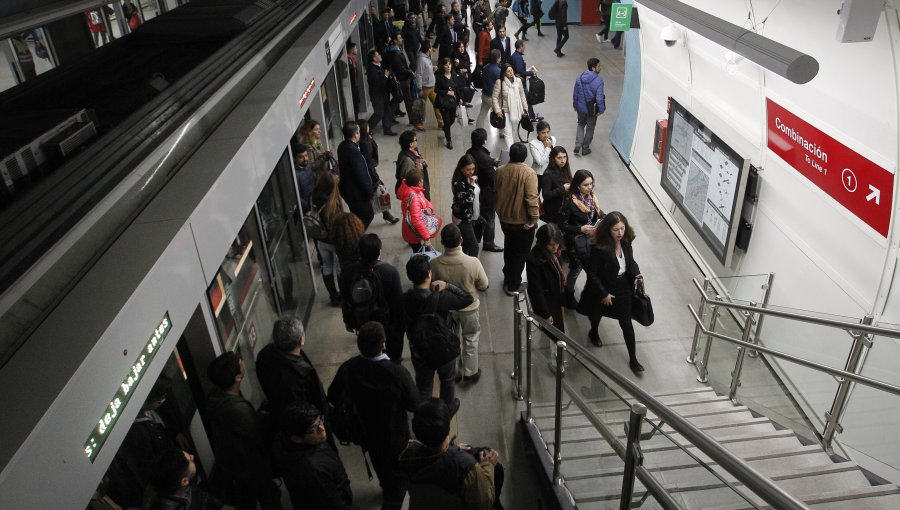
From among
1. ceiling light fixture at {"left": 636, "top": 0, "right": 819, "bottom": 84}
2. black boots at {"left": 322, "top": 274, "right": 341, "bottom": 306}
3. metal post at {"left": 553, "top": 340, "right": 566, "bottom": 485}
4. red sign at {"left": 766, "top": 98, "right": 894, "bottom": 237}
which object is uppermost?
ceiling light fixture at {"left": 636, "top": 0, "right": 819, "bottom": 84}

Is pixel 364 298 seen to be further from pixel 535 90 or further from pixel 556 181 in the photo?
pixel 535 90

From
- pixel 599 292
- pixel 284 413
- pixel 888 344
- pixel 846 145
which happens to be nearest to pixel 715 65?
pixel 846 145

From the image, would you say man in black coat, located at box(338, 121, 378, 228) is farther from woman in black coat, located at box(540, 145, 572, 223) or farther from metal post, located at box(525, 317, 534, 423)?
metal post, located at box(525, 317, 534, 423)

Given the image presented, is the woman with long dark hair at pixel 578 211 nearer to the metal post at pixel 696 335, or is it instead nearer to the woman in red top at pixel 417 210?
the metal post at pixel 696 335

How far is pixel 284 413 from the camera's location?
320 cm

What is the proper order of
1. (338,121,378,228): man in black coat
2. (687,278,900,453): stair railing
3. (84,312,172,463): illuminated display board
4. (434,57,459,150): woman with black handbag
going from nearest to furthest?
(84,312,172,463): illuminated display board, (687,278,900,453): stair railing, (338,121,378,228): man in black coat, (434,57,459,150): woman with black handbag

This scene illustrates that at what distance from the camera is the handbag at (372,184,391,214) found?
779cm

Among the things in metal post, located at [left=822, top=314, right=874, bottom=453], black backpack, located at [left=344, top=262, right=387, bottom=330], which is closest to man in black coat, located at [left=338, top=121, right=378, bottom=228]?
black backpack, located at [left=344, top=262, right=387, bottom=330]

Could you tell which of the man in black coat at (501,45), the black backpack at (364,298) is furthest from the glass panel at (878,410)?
the man in black coat at (501,45)

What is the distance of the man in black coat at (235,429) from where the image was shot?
3434 mm

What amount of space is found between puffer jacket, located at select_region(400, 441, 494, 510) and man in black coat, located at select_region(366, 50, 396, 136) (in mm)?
8803

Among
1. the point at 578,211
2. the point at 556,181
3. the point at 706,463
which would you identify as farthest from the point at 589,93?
the point at 706,463

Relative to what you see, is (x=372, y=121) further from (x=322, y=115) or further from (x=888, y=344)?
(x=888, y=344)

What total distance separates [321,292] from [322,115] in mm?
2461
